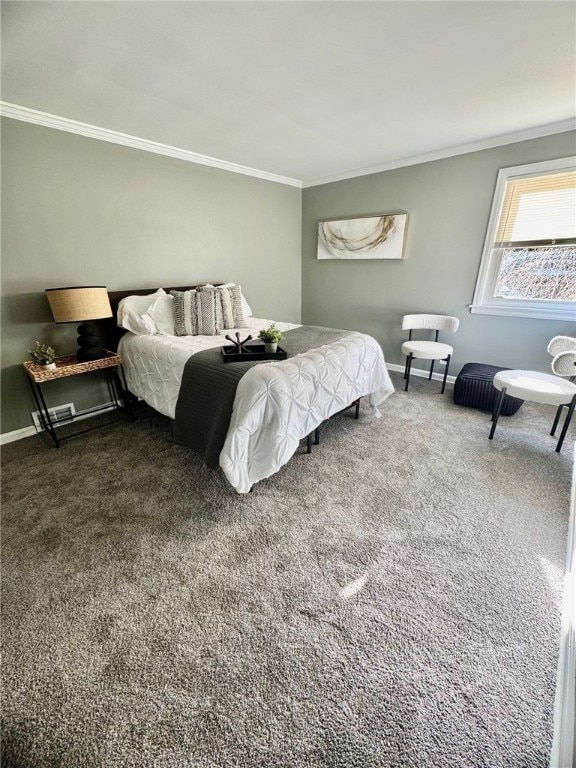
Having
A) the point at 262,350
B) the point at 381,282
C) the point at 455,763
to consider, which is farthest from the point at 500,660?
the point at 381,282

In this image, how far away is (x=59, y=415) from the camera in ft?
9.16

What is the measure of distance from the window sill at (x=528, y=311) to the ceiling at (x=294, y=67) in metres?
1.51

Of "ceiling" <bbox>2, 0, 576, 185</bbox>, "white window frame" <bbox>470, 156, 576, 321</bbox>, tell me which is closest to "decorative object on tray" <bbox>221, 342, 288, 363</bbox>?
"ceiling" <bbox>2, 0, 576, 185</bbox>

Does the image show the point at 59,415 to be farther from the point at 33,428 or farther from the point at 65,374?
the point at 65,374

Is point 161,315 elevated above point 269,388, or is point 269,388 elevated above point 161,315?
point 161,315

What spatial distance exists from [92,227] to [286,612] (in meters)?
3.21

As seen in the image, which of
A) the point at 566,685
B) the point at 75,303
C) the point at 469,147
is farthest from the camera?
the point at 469,147

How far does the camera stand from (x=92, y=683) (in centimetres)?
109

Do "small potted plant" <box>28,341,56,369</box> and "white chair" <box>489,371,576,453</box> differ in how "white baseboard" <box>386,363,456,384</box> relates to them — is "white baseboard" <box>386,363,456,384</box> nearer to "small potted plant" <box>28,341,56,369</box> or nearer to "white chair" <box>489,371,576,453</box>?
"white chair" <box>489,371,576,453</box>

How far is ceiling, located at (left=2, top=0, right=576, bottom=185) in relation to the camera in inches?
55.4

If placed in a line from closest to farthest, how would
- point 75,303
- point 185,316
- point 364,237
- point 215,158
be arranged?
point 75,303, point 185,316, point 215,158, point 364,237

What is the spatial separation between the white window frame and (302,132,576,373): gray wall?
58 millimetres

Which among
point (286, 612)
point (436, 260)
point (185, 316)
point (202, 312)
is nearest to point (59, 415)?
point (185, 316)

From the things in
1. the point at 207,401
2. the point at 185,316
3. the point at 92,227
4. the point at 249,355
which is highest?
the point at 92,227
